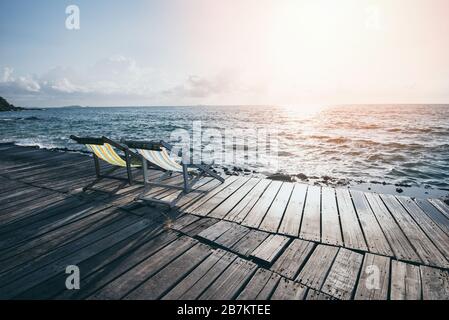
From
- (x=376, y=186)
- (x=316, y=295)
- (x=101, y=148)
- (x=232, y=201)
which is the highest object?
(x=101, y=148)

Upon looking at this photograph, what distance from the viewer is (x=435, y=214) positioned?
455cm

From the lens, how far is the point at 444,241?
3598 mm

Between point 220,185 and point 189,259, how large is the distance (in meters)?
3.25

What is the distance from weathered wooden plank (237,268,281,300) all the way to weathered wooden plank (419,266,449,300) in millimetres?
1540

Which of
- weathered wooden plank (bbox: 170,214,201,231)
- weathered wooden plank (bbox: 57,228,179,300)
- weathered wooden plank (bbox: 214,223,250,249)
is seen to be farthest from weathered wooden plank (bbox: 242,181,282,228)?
weathered wooden plank (bbox: 57,228,179,300)

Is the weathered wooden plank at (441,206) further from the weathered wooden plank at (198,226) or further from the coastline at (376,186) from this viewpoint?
the weathered wooden plank at (198,226)

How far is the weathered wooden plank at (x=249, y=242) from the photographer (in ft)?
11.2

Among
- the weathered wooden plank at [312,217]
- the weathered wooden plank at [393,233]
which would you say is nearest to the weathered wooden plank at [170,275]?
the weathered wooden plank at [312,217]

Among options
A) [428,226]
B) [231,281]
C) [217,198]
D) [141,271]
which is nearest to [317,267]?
[231,281]

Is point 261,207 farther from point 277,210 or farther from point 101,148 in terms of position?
point 101,148

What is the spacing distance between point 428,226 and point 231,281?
140 inches

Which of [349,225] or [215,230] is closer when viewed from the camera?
[215,230]
